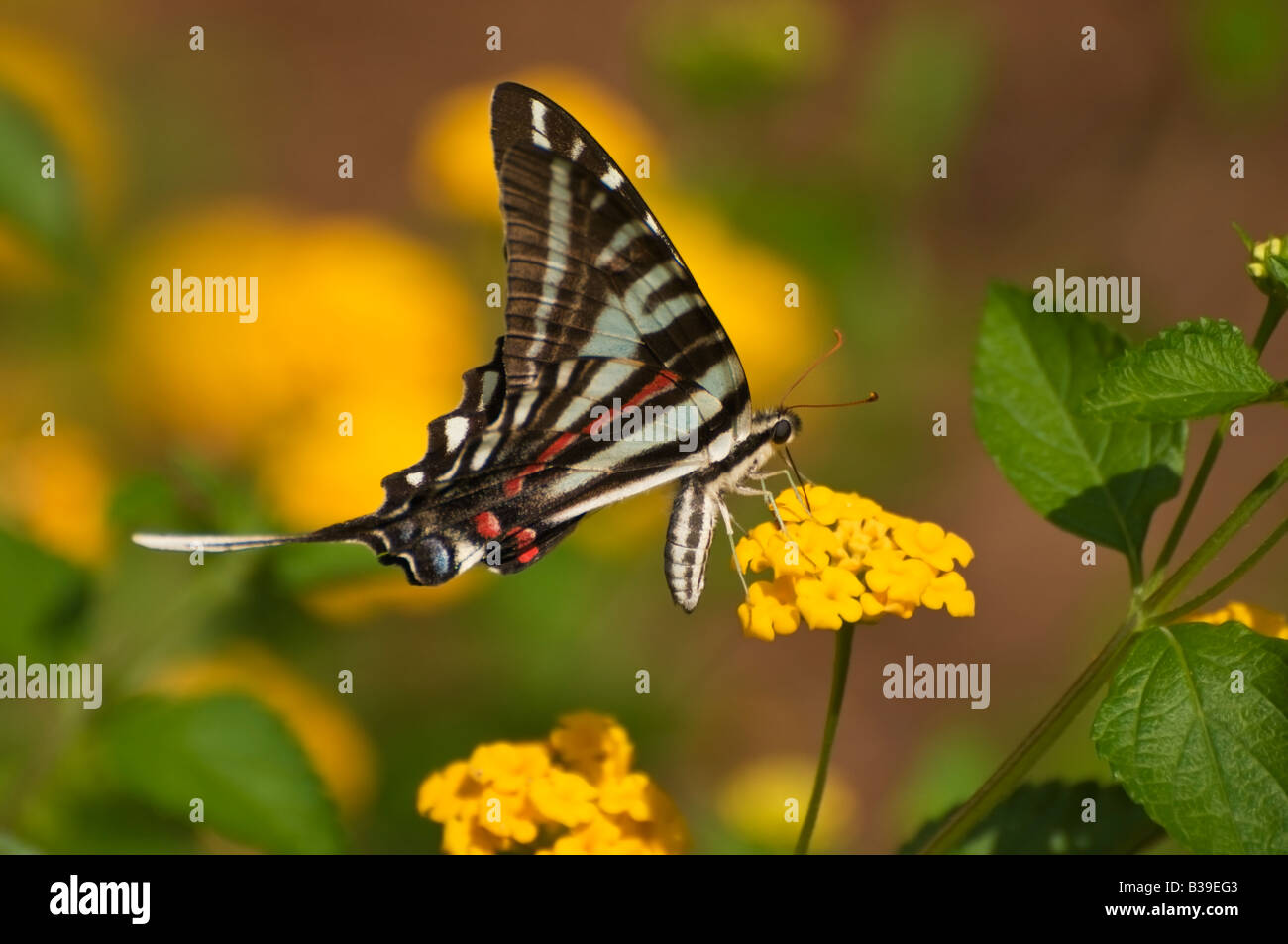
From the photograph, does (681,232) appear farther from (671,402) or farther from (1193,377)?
(1193,377)

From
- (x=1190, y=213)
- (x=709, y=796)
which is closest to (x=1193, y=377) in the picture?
(x=709, y=796)

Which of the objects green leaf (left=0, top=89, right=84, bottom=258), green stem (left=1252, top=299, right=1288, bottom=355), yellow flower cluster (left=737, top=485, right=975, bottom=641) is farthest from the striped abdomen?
green leaf (left=0, top=89, right=84, bottom=258)

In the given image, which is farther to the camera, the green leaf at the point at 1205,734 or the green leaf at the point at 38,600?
the green leaf at the point at 38,600

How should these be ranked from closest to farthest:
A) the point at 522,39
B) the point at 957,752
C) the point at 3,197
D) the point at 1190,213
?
the point at 3,197 → the point at 957,752 → the point at 1190,213 → the point at 522,39

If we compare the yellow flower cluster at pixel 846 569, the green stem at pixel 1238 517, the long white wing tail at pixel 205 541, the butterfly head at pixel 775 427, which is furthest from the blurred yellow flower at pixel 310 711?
the green stem at pixel 1238 517

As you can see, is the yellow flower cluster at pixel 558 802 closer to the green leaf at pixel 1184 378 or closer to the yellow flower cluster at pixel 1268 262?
the green leaf at pixel 1184 378

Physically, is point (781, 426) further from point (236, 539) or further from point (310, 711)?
point (310, 711)

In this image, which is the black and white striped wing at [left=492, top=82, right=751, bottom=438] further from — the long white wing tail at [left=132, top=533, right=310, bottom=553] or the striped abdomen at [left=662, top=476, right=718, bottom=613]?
the long white wing tail at [left=132, top=533, right=310, bottom=553]
